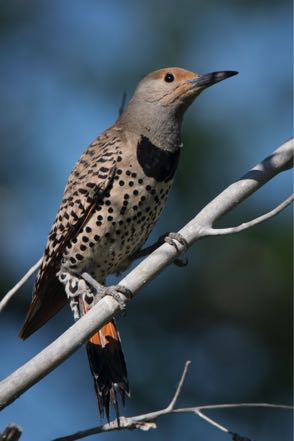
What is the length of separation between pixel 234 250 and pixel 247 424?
966mm

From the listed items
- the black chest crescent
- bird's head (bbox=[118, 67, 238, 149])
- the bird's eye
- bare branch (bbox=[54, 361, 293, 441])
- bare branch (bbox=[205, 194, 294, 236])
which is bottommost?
bare branch (bbox=[54, 361, 293, 441])

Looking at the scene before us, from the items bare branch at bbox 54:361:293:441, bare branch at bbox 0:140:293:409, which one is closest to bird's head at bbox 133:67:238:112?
bare branch at bbox 0:140:293:409

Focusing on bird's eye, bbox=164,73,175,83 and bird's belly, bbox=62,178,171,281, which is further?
bird's eye, bbox=164,73,175,83

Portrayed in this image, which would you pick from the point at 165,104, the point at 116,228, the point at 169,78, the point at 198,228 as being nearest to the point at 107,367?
the point at 116,228

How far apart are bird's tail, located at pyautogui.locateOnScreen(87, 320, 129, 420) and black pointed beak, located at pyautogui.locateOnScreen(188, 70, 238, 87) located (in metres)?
1.24

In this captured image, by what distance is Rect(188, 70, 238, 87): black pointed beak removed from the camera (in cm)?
413

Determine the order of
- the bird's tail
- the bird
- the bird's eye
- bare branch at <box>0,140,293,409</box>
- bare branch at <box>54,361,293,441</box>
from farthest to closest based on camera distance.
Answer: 1. the bird's eye
2. the bird
3. the bird's tail
4. bare branch at <box>0,140,293,409</box>
5. bare branch at <box>54,361,293,441</box>

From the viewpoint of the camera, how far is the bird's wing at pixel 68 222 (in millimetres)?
4160

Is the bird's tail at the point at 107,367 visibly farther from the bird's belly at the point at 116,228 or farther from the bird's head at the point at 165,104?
the bird's head at the point at 165,104

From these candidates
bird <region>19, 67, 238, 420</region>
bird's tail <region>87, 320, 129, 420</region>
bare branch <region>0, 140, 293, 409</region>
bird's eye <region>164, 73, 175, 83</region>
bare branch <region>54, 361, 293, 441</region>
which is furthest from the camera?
bird's eye <region>164, 73, 175, 83</region>

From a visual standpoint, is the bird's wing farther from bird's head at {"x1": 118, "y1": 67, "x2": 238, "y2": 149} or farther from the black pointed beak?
the black pointed beak

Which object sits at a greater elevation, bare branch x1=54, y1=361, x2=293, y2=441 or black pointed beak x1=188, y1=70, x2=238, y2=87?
black pointed beak x1=188, y1=70, x2=238, y2=87

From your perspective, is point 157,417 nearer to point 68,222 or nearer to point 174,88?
point 68,222

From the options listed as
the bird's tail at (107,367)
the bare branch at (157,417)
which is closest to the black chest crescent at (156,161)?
the bird's tail at (107,367)
